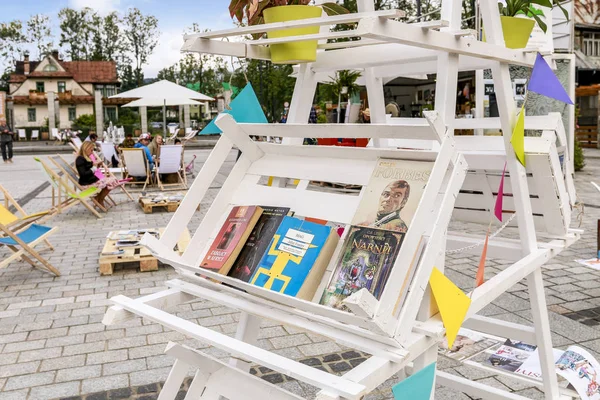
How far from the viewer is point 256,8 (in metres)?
2.01

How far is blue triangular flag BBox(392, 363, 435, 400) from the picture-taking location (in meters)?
1.39

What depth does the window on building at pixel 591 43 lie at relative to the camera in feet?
95.5

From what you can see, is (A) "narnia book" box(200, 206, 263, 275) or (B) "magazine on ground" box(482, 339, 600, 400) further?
(B) "magazine on ground" box(482, 339, 600, 400)

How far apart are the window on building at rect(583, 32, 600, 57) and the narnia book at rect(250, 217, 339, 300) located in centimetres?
3186

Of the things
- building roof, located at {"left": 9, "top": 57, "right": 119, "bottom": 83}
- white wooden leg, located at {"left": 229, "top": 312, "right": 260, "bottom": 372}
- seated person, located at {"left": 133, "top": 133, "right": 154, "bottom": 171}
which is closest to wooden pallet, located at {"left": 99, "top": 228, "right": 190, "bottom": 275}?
white wooden leg, located at {"left": 229, "top": 312, "right": 260, "bottom": 372}

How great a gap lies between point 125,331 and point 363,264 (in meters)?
3.11

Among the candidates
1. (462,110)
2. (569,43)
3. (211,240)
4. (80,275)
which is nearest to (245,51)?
(211,240)

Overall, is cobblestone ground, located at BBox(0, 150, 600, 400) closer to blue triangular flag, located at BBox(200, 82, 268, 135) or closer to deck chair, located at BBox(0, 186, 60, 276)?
deck chair, located at BBox(0, 186, 60, 276)

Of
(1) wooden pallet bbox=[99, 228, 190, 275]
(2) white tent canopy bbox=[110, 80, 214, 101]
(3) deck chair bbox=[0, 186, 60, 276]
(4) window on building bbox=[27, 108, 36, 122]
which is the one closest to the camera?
(3) deck chair bbox=[0, 186, 60, 276]

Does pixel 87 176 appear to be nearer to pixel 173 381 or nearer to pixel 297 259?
pixel 173 381

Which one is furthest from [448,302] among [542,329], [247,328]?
[247,328]

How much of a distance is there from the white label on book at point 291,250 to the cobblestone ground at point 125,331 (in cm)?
163

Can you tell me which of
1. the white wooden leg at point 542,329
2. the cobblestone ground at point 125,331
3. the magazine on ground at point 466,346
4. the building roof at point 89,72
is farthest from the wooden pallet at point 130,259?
the building roof at point 89,72

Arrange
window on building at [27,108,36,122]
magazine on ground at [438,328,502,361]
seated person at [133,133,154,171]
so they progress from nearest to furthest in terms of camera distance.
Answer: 1. magazine on ground at [438,328,502,361]
2. seated person at [133,133,154,171]
3. window on building at [27,108,36,122]
